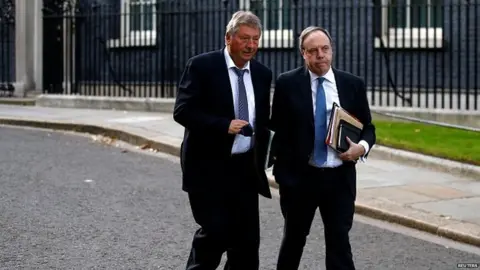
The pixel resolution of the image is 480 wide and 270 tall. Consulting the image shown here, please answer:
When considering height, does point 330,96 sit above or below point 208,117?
above

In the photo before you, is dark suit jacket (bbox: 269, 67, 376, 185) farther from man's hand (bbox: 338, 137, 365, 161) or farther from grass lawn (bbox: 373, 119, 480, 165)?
grass lawn (bbox: 373, 119, 480, 165)

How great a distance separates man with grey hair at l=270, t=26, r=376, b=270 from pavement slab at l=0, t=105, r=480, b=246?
244 centimetres

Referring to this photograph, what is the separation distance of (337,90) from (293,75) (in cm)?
27

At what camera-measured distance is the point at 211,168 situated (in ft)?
16.4

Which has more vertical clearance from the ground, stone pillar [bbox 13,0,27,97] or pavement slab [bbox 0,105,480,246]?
stone pillar [bbox 13,0,27,97]

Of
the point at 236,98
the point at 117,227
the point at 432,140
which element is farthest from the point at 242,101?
the point at 432,140

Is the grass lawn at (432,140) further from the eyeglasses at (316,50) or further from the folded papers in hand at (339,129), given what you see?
the eyeglasses at (316,50)

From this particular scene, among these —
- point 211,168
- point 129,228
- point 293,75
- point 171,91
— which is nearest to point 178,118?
point 211,168

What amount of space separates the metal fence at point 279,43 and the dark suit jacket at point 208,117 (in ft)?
29.7

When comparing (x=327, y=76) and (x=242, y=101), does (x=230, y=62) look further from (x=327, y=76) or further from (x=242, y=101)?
(x=327, y=76)

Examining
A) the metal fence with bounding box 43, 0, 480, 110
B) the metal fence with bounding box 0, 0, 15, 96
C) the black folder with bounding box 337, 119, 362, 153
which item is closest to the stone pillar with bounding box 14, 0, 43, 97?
the metal fence with bounding box 0, 0, 15, 96

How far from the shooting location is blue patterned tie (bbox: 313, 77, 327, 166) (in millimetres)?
5129

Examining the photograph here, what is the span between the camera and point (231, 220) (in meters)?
5.03

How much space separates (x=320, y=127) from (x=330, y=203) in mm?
450
